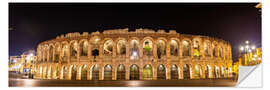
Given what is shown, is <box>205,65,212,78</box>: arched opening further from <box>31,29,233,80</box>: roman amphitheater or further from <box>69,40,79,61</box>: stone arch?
<box>69,40,79,61</box>: stone arch

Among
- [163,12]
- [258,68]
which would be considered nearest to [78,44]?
[163,12]

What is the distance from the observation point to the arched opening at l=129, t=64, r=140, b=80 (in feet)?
67.6

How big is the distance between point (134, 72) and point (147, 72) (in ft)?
4.57

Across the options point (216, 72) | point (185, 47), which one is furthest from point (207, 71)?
point (185, 47)

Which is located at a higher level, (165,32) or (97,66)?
(165,32)

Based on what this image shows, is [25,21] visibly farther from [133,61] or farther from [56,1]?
[133,61]

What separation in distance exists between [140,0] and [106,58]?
34.4 ft

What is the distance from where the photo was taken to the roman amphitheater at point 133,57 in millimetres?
20625

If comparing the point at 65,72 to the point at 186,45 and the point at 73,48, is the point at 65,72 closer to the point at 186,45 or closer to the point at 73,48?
the point at 73,48

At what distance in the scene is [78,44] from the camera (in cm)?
2195

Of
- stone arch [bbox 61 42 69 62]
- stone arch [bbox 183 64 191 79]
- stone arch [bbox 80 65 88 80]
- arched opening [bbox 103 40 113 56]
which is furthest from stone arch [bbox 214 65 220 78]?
stone arch [bbox 61 42 69 62]

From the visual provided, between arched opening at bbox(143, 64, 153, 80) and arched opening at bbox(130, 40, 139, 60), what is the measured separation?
1502 millimetres

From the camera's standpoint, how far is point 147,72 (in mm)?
20828

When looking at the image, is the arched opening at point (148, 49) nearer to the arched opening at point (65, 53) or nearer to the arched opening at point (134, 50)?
the arched opening at point (134, 50)
